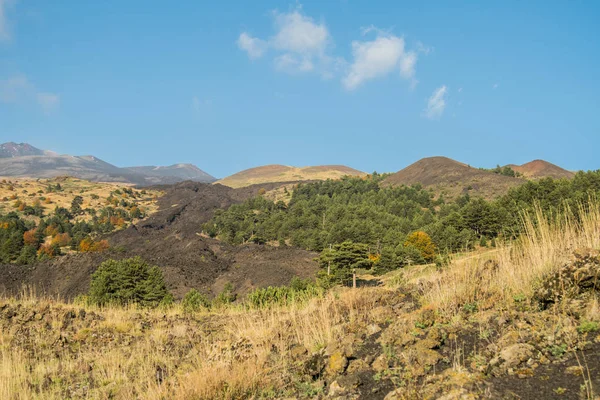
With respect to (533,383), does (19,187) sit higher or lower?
higher

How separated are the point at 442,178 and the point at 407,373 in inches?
5056

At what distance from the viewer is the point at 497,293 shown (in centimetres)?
619

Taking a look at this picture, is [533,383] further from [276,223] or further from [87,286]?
[276,223]

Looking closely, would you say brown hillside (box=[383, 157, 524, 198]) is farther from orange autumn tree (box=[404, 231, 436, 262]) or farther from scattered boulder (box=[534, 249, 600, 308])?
scattered boulder (box=[534, 249, 600, 308])

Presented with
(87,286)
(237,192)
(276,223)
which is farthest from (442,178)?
(87,286)

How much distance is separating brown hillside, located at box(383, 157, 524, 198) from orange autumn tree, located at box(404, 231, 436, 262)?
50552 millimetres

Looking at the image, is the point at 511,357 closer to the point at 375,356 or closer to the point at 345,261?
→ the point at 375,356

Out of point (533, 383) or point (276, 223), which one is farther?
point (276, 223)

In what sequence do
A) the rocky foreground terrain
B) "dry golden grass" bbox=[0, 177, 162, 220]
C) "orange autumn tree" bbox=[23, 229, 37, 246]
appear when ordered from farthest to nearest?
"dry golden grass" bbox=[0, 177, 162, 220] < "orange autumn tree" bbox=[23, 229, 37, 246] < the rocky foreground terrain

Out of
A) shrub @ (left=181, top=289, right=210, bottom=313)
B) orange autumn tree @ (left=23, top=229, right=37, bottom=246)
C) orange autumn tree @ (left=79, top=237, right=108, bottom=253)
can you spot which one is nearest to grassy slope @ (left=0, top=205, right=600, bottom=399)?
shrub @ (left=181, top=289, right=210, bottom=313)

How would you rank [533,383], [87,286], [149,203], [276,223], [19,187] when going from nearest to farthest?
[533,383]
[87,286]
[276,223]
[19,187]
[149,203]

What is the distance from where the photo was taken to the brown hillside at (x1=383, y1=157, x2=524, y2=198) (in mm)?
103562

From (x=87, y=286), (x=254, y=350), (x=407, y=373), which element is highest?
(x=407, y=373)

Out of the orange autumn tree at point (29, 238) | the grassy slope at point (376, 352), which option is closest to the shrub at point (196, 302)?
the grassy slope at point (376, 352)
